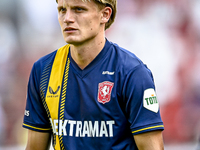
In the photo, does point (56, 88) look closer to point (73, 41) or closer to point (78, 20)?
point (73, 41)

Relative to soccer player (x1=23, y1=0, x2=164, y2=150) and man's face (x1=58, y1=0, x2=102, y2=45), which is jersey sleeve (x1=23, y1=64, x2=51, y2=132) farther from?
man's face (x1=58, y1=0, x2=102, y2=45)

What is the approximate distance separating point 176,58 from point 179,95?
1.85 ft

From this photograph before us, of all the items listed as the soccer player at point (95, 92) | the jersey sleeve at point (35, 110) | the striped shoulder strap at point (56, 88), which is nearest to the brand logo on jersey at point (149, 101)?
the soccer player at point (95, 92)

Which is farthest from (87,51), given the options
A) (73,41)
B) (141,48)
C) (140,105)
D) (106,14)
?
(141,48)

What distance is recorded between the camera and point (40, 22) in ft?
16.4

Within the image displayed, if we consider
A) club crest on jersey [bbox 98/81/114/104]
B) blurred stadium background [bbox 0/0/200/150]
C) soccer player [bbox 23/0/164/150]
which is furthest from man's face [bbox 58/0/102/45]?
blurred stadium background [bbox 0/0/200/150]

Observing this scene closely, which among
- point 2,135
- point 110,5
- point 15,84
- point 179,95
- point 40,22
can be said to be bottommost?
point 2,135

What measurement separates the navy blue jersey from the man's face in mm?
207

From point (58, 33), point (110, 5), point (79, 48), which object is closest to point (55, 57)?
point (79, 48)

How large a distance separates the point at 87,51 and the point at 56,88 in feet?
1.16

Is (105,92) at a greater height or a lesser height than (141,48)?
lesser

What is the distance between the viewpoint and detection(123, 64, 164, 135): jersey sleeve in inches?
80.0

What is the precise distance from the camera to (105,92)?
212cm

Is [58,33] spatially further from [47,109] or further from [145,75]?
[145,75]
